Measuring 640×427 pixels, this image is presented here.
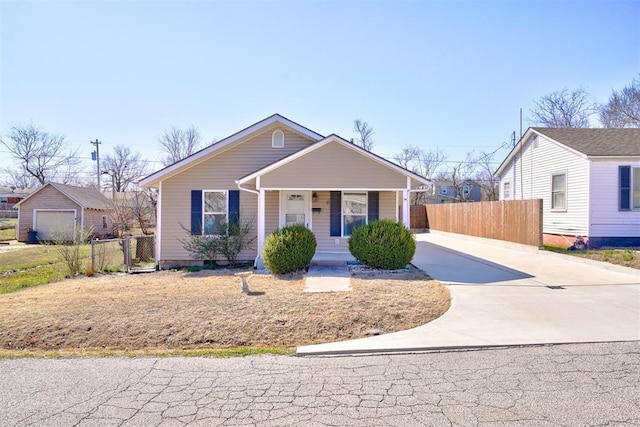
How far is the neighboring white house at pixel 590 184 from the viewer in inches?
563

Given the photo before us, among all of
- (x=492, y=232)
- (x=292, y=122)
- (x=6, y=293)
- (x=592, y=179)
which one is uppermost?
(x=292, y=122)

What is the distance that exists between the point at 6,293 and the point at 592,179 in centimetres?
1831

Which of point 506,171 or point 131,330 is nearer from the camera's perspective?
point 131,330

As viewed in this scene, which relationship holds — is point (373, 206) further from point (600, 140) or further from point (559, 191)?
point (600, 140)

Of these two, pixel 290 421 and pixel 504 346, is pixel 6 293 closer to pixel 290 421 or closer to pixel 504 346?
pixel 290 421

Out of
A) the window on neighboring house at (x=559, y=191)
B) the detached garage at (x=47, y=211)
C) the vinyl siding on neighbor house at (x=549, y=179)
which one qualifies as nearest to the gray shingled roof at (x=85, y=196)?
the detached garage at (x=47, y=211)

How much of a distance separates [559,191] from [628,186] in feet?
7.84

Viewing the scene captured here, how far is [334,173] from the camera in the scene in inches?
476

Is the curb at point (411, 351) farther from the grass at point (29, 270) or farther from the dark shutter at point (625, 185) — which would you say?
the dark shutter at point (625, 185)

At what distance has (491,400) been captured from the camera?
12.1 ft

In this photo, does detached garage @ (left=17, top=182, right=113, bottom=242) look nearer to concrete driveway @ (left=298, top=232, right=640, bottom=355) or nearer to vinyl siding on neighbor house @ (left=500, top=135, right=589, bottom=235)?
concrete driveway @ (left=298, top=232, right=640, bottom=355)

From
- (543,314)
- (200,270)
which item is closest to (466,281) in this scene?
(543,314)

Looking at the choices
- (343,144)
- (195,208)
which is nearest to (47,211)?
(195,208)

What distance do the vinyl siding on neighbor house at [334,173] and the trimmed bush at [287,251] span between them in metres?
1.98
